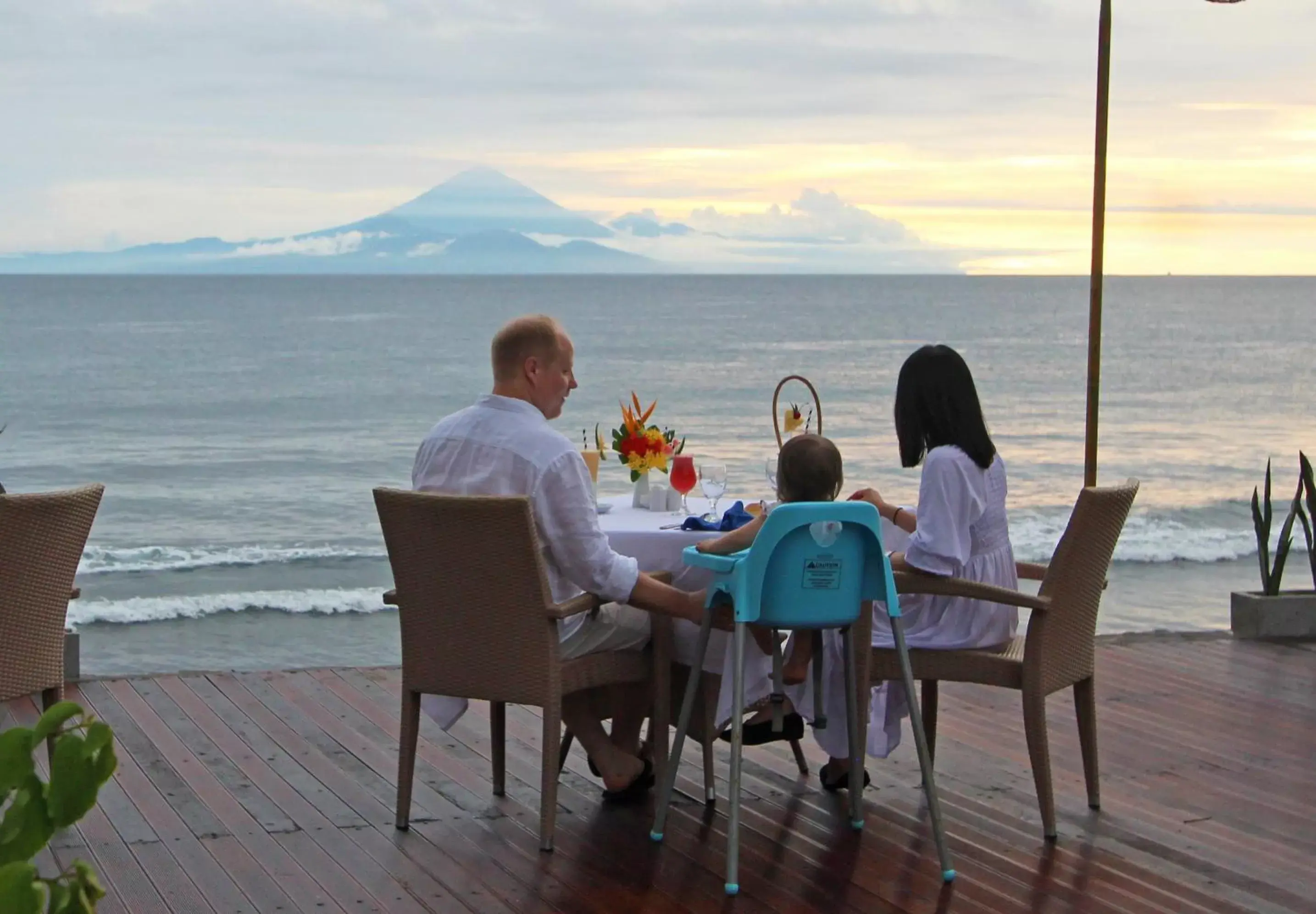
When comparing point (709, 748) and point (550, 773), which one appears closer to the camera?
point (550, 773)

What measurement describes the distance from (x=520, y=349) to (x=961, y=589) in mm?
1134

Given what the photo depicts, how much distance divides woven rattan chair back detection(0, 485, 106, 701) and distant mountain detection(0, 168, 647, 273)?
49070mm

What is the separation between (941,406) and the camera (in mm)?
3586

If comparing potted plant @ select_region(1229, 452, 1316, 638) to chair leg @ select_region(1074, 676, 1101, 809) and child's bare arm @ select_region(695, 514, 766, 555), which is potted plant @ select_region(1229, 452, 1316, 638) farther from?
child's bare arm @ select_region(695, 514, 766, 555)

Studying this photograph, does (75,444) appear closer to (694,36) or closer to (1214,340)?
(694,36)

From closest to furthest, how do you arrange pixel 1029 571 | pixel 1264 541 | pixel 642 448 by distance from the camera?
pixel 1029 571 < pixel 642 448 < pixel 1264 541

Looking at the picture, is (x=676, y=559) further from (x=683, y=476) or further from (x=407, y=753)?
(x=407, y=753)

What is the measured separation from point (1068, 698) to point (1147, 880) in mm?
1820

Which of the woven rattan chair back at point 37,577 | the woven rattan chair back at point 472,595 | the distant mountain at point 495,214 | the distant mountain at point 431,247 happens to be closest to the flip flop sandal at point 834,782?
the woven rattan chair back at point 472,595

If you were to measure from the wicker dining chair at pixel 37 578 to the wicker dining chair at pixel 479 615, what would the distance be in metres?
0.67

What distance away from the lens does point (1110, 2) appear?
5.07 metres

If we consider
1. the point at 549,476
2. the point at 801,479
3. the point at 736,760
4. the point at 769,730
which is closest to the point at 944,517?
the point at 801,479

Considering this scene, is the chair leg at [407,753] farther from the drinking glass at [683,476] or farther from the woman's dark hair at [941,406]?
the woman's dark hair at [941,406]

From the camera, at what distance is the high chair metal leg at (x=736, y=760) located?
124 inches
